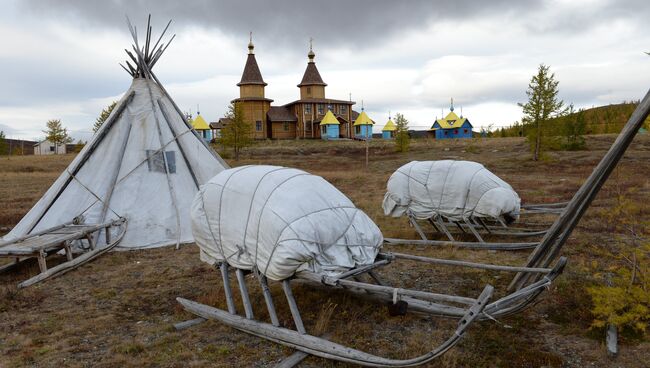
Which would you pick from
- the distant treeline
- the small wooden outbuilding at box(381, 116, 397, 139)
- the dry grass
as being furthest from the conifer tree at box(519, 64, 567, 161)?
the small wooden outbuilding at box(381, 116, 397, 139)

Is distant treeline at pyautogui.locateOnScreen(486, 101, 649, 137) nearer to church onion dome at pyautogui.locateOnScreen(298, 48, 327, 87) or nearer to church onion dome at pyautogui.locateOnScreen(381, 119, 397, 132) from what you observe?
church onion dome at pyautogui.locateOnScreen(381, 119, 397, 132)

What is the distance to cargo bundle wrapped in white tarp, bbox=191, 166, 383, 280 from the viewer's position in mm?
6441

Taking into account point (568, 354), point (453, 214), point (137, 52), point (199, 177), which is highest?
point (137, 52)

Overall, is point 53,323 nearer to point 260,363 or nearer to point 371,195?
point 260,363

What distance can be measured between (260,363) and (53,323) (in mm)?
3886

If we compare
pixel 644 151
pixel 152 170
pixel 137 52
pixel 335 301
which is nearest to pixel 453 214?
pixel 335 301

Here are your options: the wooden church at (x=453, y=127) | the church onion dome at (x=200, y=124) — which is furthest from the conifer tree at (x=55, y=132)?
the wooden church at (x=453, y=127)

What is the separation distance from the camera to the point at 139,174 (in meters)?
13.2

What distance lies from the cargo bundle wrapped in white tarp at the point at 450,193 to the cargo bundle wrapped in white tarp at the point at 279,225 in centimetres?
559

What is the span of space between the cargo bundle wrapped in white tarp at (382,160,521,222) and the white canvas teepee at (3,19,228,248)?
19.5ft

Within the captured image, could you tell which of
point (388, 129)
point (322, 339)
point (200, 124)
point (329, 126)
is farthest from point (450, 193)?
point (388, 129)

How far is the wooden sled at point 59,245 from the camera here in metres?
9.37

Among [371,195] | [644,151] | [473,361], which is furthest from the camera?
[644,151]

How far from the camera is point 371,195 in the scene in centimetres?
2152
